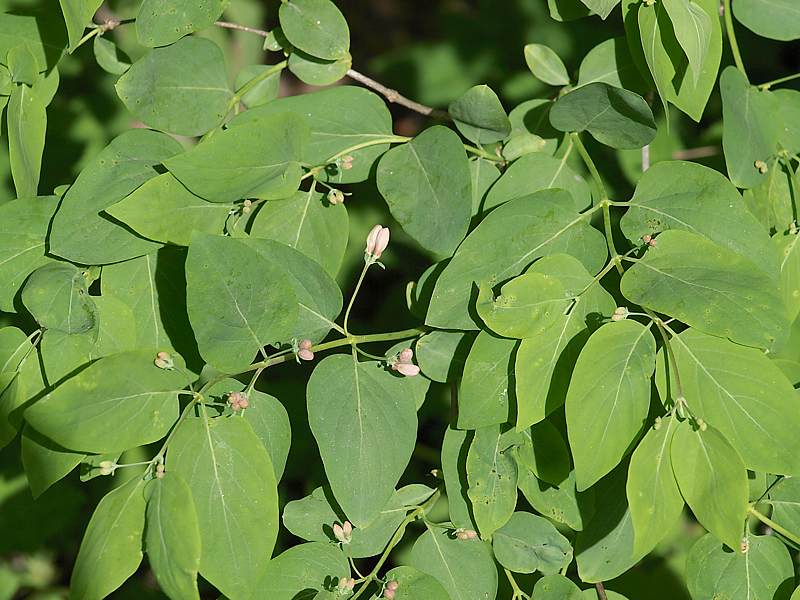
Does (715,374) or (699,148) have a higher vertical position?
(715,374)

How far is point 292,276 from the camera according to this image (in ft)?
3.56

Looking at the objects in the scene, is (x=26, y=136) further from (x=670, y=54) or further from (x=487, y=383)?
(x=670, y=54)

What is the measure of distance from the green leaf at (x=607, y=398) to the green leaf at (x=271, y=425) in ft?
1.23

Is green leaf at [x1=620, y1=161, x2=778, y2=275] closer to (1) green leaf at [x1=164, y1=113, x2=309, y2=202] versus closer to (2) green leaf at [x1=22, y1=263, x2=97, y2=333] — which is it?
(1) green leaf at [x1=164, y1=113, x2=309, y2=202]

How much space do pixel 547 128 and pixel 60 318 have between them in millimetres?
750

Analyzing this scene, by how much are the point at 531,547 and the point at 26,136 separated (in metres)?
0.87

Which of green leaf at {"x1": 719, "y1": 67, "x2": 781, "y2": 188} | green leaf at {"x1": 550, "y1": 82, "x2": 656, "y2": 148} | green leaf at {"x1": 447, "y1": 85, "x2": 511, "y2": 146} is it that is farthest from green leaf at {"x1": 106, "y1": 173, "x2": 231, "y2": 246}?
green leaf at {"x1": 719, "y1": 67, "x2": 781, "y2": 188}

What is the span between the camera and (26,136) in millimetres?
1142

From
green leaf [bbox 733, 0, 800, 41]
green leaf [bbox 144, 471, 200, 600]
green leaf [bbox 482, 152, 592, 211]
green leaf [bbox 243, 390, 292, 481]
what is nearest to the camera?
green leaf [bbox 144, 471, 200, 600]

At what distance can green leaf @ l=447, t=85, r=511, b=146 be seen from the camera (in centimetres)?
114

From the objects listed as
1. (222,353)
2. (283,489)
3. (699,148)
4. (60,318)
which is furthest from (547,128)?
(283,489)

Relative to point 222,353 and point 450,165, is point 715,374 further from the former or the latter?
point 222,353

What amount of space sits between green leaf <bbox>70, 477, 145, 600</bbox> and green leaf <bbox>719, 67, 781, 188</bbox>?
2.84 feet

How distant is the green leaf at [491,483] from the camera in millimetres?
1108
